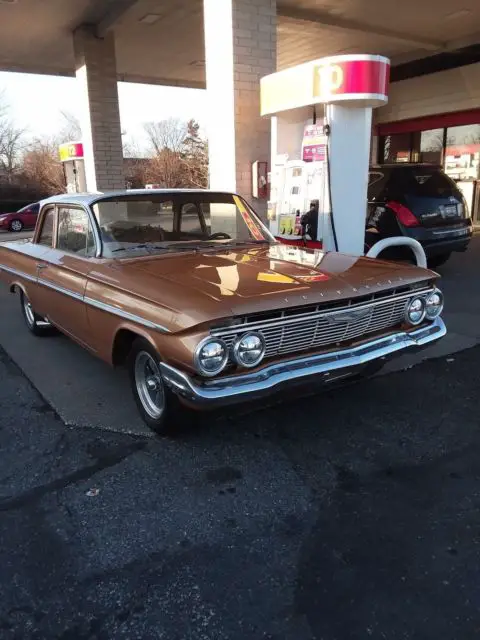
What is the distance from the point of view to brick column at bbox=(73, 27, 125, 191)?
12.4 m

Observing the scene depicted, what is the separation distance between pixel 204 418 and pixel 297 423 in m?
0.81

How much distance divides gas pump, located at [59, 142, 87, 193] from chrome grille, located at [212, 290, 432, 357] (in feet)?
42.8

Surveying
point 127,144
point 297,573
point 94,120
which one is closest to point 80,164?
point 94,120

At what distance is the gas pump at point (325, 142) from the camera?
6.29 m

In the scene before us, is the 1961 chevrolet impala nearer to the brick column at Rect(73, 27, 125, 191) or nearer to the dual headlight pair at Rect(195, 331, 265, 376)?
the dual headlight pair at Rect(195, 331, 265, 376)

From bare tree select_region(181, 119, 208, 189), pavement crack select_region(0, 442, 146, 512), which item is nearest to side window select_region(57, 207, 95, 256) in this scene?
pavement crack select_region(0, 442, 146, 512)

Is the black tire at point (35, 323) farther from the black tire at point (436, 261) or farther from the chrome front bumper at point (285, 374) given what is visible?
the black tire at point (436, 261)

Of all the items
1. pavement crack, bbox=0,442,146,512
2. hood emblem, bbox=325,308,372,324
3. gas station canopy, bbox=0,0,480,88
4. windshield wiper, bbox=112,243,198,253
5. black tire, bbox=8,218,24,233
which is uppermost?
gas station canopy, bbox=0,0,480,88

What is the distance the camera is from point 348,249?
23.3 ft

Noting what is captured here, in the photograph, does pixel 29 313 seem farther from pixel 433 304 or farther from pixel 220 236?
pixel 433 304

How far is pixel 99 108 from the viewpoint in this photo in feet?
41.8

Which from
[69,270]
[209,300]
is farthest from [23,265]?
[209,300]

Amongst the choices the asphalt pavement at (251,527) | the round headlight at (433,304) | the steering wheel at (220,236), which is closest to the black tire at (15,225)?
the steering wheel at (220,236)

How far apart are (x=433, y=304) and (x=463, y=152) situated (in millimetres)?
12736
